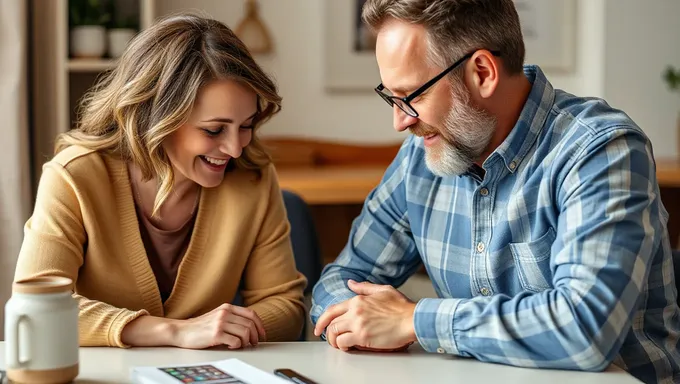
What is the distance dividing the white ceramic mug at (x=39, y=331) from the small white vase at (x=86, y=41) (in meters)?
1.78

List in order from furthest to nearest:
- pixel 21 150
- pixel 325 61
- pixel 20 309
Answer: pixel 325 61, pixel 21 150, pixel 20 309

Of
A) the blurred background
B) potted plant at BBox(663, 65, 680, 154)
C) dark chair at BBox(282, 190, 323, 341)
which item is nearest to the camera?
dark chair at BBox(282, 190, 323, 341)

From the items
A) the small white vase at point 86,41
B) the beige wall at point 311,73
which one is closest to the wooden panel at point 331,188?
the beige wall at point 311,73

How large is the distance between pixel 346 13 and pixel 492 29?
206cm

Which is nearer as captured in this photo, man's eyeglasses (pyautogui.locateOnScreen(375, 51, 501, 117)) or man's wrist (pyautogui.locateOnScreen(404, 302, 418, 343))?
man's wrist (pyautogui.locateOnScreen(404, 302, 418, 343))

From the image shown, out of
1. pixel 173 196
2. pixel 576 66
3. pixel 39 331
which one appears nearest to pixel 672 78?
pixel 576 66

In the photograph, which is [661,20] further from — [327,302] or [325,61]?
[327,302]

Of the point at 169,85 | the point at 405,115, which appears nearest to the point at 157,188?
the point at 169,85

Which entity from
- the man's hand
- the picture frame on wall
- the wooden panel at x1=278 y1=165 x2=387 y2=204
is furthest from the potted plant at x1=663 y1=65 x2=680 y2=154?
the man's hand

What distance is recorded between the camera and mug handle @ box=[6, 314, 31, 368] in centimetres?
113

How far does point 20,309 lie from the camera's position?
3.72 feet

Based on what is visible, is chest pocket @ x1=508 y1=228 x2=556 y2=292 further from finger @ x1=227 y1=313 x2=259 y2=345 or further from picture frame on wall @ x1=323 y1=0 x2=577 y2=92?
picture frame on wall @ x1=323 y1=0 x2=577 y2=92

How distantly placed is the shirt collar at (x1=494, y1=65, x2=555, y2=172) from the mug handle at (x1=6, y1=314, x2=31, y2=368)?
82 centimetres

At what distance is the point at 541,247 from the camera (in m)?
1.48
